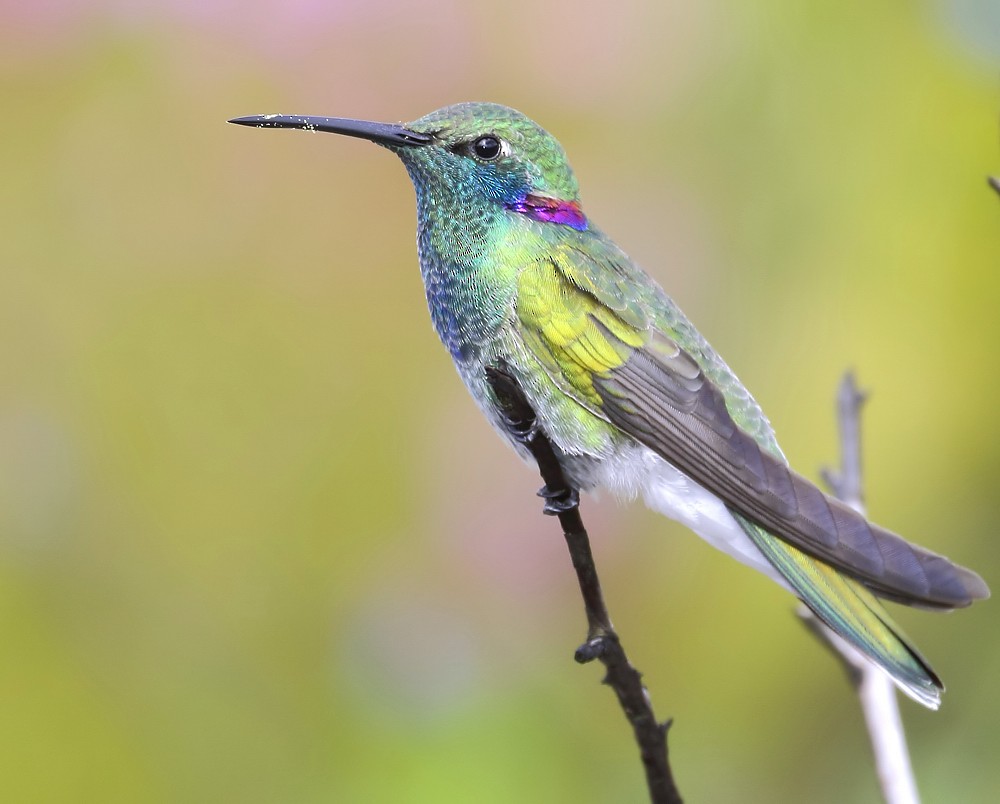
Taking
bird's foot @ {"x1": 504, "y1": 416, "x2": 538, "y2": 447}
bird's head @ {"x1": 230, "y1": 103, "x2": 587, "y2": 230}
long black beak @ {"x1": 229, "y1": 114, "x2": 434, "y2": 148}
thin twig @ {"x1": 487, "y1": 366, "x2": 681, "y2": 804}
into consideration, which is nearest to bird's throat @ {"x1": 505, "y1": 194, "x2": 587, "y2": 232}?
bird's head @ {"x1": 230, "y1": 103, "x2": 587, "y2": 230}

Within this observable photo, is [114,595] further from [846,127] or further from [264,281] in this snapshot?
[846,127]

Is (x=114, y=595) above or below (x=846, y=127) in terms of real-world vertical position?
below

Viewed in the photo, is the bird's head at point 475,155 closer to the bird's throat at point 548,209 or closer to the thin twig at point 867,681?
the bird's throat at point 548,209

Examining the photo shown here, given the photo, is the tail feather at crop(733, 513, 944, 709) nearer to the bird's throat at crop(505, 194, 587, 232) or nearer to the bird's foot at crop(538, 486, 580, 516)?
the bird's foot at crop(538, 486, 580, 516)

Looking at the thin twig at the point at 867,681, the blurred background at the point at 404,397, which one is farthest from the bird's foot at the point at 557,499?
the blurred background at the point at 404,397

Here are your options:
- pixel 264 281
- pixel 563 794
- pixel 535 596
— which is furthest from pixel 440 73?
pixel 563 794

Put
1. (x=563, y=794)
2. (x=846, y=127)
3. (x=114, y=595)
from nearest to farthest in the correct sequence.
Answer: (x=563, y=794) < (x=114, y=595) < (x=846, y=127)

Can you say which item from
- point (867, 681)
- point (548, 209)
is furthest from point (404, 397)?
point (867, 681)
